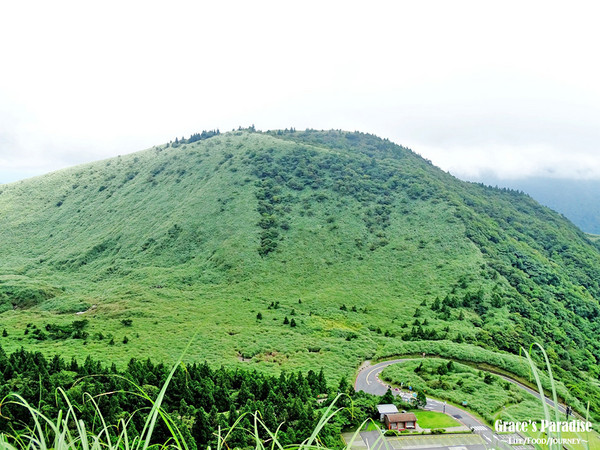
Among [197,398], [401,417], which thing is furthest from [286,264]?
[401,417]

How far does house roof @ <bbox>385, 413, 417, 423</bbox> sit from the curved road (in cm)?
561

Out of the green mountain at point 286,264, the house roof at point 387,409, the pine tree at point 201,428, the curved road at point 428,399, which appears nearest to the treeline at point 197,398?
the pine tree at point 201,428

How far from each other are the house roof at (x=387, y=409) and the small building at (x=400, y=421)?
0.77 m

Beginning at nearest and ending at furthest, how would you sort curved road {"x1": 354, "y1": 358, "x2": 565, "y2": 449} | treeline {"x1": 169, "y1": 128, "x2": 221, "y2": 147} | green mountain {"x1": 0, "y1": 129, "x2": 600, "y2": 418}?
curved road {"x1": 354, "y1": 358, "x2": 565, "y2": 449}
green mountain {"x1": 0, "y1": 129, "x2": 600, "y2": 418}
treeline {"x1": 169, "y1": 128, "x2": 221, "y2": 147}

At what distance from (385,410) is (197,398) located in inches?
646

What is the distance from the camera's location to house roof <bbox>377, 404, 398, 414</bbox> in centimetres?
3505

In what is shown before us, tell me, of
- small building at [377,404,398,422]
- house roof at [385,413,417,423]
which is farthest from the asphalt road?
small building at [377,404,398,422]

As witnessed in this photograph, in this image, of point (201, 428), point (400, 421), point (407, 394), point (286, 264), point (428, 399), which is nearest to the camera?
point (201, 428)

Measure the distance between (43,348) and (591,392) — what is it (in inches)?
2659

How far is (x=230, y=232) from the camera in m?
101

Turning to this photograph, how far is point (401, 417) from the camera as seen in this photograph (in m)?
34.0

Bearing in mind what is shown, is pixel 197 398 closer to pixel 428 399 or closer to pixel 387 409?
pixel 387 409

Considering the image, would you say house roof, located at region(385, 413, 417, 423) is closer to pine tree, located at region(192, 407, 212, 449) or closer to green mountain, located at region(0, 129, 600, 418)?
green mountain, located at region(0, 129, 600, 418)

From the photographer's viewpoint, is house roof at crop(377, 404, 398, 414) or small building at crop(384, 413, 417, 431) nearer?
small building at crop(384, 413, 417, 431)
